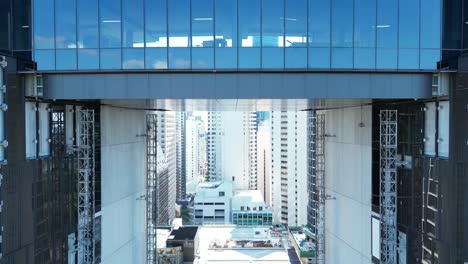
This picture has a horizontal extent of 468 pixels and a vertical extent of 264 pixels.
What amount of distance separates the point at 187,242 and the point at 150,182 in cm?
3352

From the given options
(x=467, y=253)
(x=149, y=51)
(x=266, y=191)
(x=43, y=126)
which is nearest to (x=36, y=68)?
(x=43, y=126)

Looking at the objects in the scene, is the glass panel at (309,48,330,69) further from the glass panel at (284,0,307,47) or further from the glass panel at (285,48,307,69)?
the glass panel at (284,0,307,47)

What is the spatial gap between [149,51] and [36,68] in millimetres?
3707

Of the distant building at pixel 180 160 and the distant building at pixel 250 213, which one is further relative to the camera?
the distant building at pixel 180 160

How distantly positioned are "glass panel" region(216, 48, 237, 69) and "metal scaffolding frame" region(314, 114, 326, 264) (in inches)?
410

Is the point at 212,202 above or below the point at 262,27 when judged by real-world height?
below

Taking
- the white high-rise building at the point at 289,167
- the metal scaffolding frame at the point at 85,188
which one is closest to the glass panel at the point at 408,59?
the metal scaffolding frame at the point at 85,188

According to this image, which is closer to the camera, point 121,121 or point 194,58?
point 194,58

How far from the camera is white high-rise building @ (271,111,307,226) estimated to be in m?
108

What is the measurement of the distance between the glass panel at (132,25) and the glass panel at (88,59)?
3.34 ft

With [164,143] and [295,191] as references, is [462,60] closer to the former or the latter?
[295,191]

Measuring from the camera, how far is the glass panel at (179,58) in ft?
46.2

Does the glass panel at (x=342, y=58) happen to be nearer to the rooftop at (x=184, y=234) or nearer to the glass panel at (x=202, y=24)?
the glass panel at (x=202, y=24)

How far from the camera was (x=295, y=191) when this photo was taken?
363 ft
